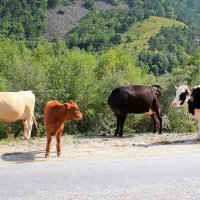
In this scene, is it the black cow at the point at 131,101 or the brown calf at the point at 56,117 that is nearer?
the brown calf at the point at 56,117

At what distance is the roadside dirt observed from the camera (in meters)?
10.4

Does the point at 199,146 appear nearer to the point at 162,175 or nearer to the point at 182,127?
the point at 162,175

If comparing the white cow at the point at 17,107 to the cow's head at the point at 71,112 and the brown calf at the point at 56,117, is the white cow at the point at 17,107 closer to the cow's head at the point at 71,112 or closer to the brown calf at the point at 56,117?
the brown calf at the point at 56,117

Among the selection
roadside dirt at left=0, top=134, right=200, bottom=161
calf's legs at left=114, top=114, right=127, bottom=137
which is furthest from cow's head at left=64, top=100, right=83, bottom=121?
calf's legs at left=114, top=114, right=127, bottom=137

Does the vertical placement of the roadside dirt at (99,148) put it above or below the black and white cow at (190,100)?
below

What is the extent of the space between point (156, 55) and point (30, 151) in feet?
414

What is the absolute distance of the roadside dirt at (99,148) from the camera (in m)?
10.4

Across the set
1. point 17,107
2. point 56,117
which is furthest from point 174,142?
point 17,107

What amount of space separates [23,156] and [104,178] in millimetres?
2651

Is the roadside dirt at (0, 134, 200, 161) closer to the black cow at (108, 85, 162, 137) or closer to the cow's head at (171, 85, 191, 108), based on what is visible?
the cow's head at (171, 85, 191, 108)

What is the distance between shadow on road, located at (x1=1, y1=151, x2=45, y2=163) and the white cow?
447cm

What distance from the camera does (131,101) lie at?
16297 mm

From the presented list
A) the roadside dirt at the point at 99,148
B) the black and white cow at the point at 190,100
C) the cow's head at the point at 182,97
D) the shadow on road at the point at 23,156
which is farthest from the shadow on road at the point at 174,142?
the shadow on road at the point at 23,156

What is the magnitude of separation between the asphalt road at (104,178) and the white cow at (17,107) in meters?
5.68
